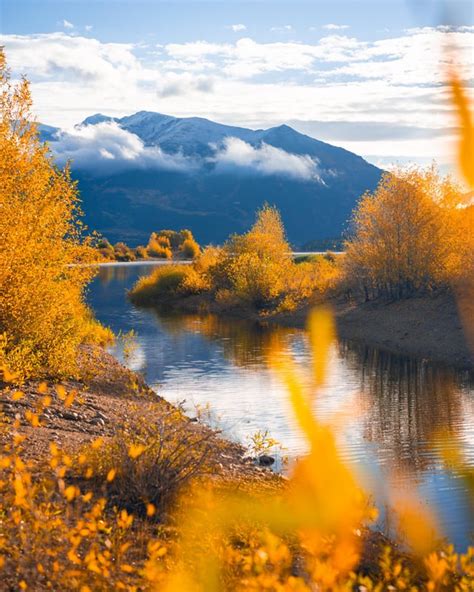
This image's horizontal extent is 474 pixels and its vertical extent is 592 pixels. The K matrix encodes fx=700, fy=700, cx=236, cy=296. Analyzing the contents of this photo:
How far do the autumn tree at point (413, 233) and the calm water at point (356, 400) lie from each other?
333 inches

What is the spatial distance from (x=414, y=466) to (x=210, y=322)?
1555 inches

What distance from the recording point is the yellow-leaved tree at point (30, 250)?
19.5 metres

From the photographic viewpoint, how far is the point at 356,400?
27.8 metres

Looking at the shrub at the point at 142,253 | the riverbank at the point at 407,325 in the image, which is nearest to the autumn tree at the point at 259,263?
the riverbank at the point at 407,325

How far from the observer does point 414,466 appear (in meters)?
18.9

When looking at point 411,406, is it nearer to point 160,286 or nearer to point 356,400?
point 356,400

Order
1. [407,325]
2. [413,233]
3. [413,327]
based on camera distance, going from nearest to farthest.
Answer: [413,327], [407,325], [413,233]

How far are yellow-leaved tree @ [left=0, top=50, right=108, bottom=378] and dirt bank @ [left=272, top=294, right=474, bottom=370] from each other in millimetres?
21921

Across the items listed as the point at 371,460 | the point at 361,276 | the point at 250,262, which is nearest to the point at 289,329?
the point at 361,276

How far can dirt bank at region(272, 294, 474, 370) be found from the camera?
3938cm

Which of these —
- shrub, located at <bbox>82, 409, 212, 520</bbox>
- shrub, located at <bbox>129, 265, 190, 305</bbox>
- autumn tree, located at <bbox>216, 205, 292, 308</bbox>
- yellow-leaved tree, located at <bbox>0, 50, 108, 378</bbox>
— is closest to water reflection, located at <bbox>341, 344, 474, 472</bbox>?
shrub, located at <bbox>82, 409, 212, 520</bbox>

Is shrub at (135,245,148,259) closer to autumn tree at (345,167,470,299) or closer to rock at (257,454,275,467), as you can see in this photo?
autumn tree at (345,167,470,299)

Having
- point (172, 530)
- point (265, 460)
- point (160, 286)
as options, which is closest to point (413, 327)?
point (265, 460)

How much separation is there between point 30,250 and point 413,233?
35.4m
